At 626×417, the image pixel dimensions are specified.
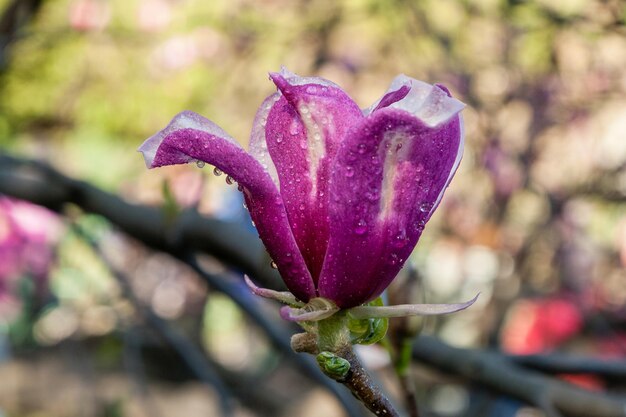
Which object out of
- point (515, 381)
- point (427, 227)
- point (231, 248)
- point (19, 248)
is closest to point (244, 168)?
point (515, 381)

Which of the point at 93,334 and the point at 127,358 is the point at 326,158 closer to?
the point at 127,358

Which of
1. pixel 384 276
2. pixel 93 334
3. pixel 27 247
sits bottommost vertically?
pixel 93 334

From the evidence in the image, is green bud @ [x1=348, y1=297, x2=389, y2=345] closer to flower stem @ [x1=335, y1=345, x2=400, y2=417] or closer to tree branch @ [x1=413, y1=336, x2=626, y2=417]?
flower stem @ [x1=335, y1=345, x2=400, y2=417]

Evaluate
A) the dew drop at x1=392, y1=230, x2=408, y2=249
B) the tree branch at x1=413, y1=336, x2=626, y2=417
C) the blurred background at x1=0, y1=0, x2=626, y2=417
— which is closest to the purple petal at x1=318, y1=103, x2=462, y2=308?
the dew drop at x1=392, y1=230, x2=408, y2=249

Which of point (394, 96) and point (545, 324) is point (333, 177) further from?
point (545, 324)

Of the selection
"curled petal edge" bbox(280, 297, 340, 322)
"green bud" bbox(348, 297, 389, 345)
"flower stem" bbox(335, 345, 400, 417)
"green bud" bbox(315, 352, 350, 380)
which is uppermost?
"curled petal edge" bbox(280, 297, 340, 322)

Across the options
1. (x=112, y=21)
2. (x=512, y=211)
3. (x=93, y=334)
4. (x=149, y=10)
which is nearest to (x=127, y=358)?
(x=512, y=211)

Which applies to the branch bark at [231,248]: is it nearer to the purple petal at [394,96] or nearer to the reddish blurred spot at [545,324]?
the purple petal at [394,96]
